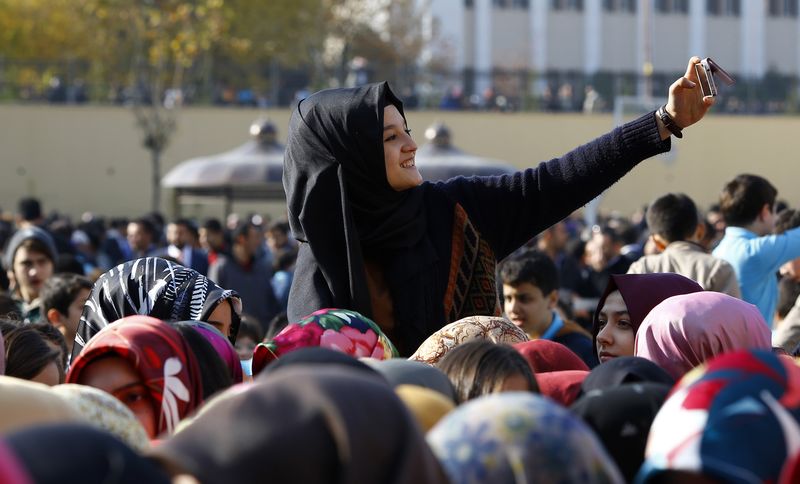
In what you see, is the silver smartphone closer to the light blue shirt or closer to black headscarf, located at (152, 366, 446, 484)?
black headscarf, located at (152, 366, 446, 484)

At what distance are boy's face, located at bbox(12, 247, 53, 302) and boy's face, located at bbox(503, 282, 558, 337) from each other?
2834 millimetres

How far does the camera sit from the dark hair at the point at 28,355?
147 inches

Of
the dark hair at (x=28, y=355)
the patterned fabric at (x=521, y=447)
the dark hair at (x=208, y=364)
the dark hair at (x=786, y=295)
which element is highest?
the patterned fabric at (x=521, y=447)

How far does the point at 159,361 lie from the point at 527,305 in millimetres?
4562

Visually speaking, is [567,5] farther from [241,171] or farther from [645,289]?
[645,289]

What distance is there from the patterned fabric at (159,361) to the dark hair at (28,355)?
2.60ft

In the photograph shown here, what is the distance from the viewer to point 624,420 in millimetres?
2463

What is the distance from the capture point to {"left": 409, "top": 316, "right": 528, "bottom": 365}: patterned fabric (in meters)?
3.42

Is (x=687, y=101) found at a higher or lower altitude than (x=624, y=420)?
higher

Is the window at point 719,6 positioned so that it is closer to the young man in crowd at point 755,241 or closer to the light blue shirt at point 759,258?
the young man in crowd at point 755,241

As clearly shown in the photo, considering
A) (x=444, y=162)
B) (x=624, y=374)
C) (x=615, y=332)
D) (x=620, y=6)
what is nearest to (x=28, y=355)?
(x=615, y=332)

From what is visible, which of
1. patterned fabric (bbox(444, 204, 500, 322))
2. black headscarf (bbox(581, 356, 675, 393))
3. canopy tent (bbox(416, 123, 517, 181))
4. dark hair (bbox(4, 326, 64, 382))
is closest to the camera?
black headscarf (bbox(581, 356, 675, 393))

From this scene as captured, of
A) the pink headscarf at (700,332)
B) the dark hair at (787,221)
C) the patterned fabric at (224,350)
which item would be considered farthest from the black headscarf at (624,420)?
the dark hair at (787,221)

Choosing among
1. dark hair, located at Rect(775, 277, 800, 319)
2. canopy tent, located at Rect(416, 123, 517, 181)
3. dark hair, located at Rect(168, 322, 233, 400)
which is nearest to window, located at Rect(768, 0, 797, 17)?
canopy tent, located at Rect(416, 123, 517, 181)
